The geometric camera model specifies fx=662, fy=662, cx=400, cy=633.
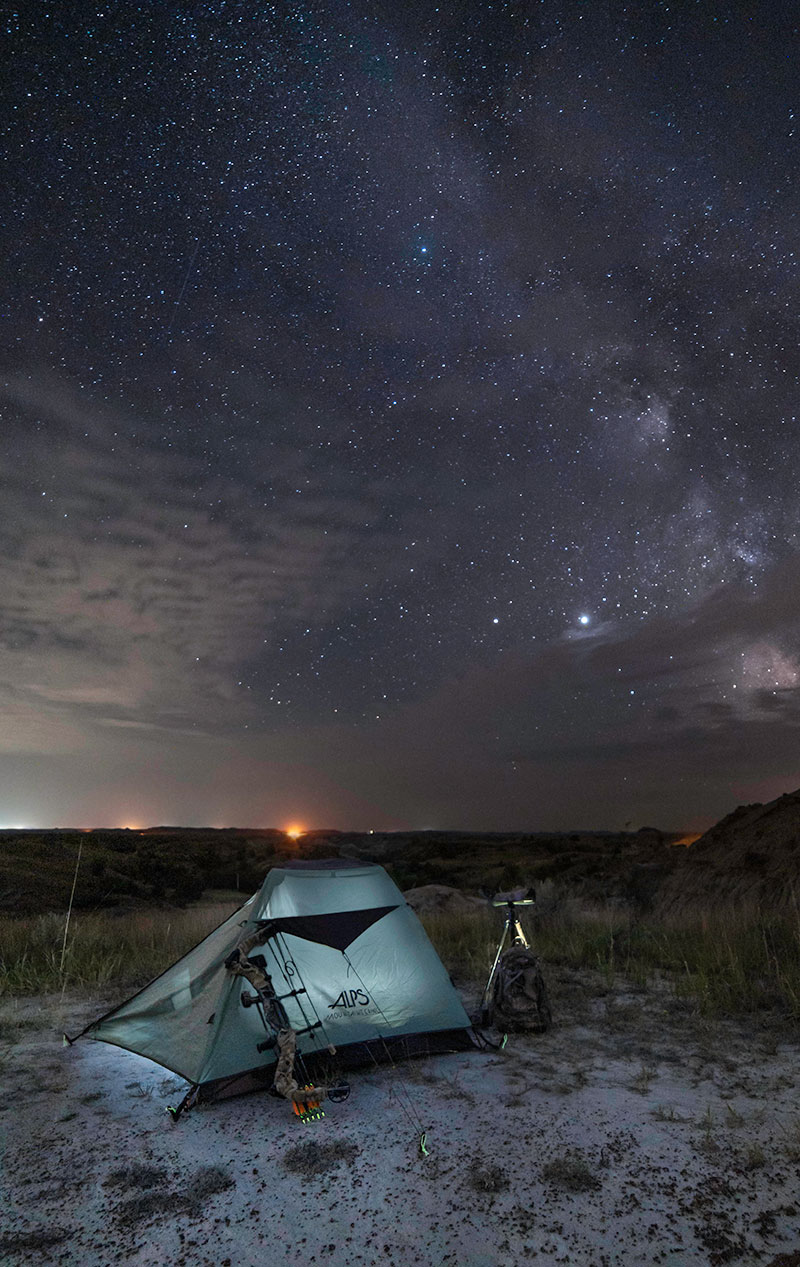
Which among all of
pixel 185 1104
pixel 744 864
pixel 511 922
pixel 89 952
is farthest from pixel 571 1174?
pixel 744 864

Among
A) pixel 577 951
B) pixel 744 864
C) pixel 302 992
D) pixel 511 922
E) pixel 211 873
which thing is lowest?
pixel 211 873

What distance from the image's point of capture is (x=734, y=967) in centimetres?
873

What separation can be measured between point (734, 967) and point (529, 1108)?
15.6 feet

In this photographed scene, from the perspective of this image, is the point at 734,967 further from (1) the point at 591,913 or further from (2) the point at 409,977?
(1) the point at 591,913

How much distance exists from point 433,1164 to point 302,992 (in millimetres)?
2197

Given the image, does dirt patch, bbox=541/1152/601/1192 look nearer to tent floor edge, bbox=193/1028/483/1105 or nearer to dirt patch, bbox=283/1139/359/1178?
dirt patch, bbox=283/1139/359/1178

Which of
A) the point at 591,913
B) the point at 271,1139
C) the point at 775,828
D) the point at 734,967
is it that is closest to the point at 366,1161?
the point at 271,1139

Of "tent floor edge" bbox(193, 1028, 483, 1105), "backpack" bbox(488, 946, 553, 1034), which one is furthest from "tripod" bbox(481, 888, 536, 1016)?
"tent floor edge" bbox(193, 1028, 483, 1105)

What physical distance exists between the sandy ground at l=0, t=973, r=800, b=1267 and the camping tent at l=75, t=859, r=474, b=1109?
11.0 inches

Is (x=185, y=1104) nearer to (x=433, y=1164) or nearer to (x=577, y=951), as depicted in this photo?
(x=433, y=1164)

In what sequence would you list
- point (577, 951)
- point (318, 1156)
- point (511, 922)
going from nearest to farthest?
1. point (318, 1156)
2. point (511, 922)
3. point (577, 951)

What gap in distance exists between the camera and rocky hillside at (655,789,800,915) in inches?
567

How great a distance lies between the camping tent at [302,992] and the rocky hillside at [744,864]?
361 inches

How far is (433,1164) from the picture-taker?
4.59 metres
